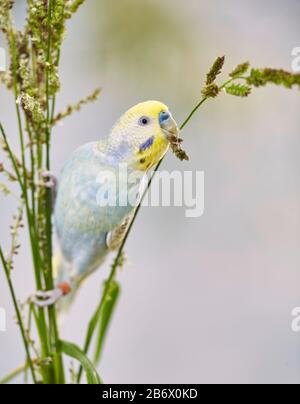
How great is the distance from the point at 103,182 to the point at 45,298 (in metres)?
0.13

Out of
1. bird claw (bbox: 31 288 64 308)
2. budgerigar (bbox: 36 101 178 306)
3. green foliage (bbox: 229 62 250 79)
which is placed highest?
green foliage (bbox: 229 62 250 79)

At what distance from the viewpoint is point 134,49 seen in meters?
0.77

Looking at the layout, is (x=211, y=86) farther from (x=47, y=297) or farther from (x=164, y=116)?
(x=47, y=297)

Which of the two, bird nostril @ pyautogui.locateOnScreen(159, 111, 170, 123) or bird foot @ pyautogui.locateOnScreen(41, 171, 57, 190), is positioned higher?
bird nostril @ pyautogui.locateOnScreen(159, 111, 170, 123)

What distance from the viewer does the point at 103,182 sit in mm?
478

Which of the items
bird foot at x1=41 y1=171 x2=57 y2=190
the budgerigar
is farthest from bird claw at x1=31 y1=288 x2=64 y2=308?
bird foot at x1=41 y1=171 x2=57 y2=190

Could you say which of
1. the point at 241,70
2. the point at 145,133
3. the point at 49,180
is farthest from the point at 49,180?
the point at 241,70

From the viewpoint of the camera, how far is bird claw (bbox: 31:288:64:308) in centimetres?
50

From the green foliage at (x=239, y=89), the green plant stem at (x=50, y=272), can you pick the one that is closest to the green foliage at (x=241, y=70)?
the green foliage at (x=239, y=89)

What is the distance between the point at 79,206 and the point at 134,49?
1.20 ft

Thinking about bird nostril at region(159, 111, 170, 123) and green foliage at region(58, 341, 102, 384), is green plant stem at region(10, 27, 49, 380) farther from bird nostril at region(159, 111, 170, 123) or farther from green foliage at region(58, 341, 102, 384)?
bird nostril at region(159, 111, 170, 123)

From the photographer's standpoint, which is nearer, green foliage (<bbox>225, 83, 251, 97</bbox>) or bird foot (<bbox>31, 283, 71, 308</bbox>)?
green foliage (<bbox>225, 83, 251, 97</bbox>)

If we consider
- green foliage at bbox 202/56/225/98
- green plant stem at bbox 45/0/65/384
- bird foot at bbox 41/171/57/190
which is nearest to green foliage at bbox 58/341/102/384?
green plant stem at bbox 45/0/65/384

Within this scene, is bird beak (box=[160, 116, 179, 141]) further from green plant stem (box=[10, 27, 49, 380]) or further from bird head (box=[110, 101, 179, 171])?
green plant stem (box=[10, 27, 49, 380])
